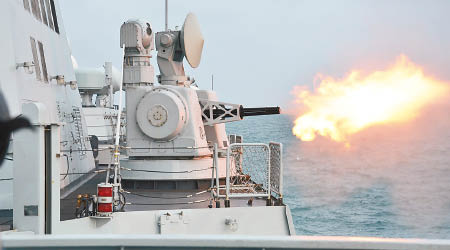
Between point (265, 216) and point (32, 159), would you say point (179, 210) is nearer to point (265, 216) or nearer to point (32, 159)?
point (265, 216)

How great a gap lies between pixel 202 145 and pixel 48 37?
4.28m

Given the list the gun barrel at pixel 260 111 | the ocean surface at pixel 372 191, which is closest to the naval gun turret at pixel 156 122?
the gun barrel at pixel 260 111

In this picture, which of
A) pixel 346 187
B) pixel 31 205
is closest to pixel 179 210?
pixel 31 205

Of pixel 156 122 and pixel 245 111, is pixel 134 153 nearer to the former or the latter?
pixel 156 122

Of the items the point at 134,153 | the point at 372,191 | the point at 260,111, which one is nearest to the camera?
the point at 134,153

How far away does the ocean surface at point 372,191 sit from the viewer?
30.8 m

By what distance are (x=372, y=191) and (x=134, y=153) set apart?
29362 millimetres

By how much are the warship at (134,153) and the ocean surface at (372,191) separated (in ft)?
42.6

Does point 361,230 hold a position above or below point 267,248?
below

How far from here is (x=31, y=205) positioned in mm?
7672

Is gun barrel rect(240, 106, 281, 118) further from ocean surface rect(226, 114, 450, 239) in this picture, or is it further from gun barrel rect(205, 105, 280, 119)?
ocean surface rect(226, 114, 450, 239)

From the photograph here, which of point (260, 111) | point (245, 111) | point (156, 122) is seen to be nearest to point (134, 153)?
point (156, 122)

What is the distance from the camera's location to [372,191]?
41.6 m

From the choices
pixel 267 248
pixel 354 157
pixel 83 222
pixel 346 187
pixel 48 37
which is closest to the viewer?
pixel 267 248
